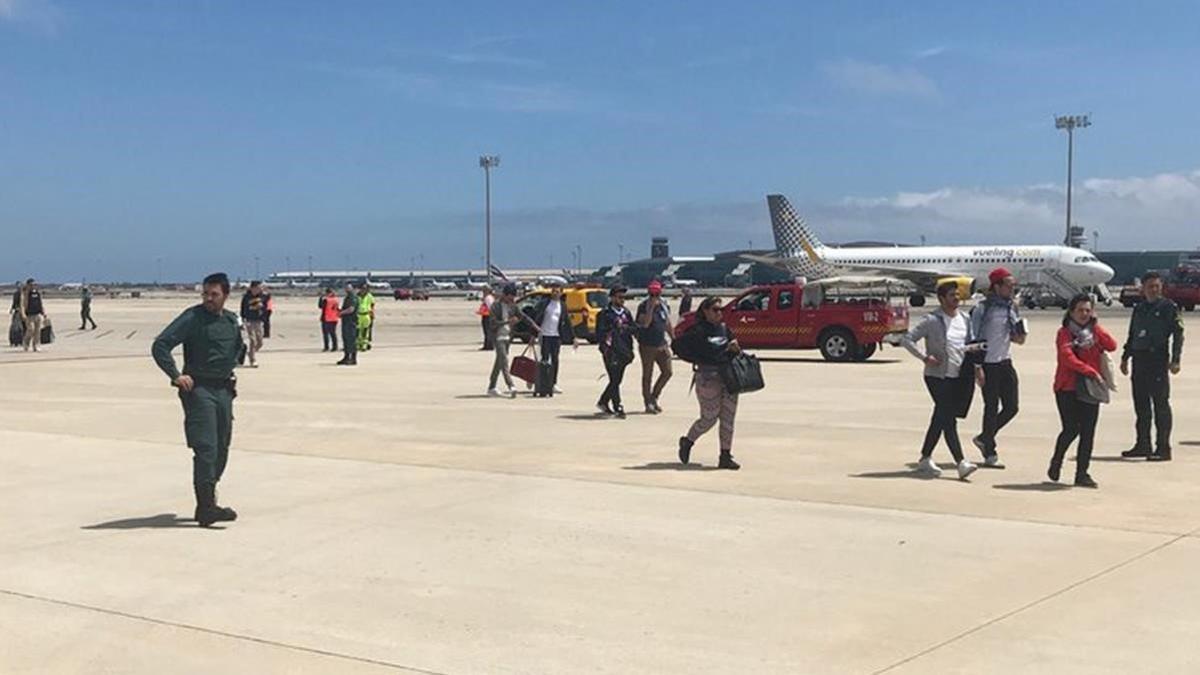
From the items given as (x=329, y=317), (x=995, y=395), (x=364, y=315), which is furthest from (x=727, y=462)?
(x=329, y=317)

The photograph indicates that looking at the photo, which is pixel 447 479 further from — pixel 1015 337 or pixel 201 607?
pixel 1015 337

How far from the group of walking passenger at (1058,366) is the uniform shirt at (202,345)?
18.3 ft

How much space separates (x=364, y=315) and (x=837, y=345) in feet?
32.4

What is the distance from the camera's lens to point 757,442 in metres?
13.2

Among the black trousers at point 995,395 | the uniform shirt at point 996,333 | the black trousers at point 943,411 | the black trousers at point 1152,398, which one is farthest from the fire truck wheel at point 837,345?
the black trousers at point 943,411

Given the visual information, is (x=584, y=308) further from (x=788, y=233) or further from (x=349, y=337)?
(x=788, y=233)

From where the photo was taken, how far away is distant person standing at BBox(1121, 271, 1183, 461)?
11938 millimetres

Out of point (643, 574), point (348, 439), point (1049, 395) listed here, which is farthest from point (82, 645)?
point (1049, 395)

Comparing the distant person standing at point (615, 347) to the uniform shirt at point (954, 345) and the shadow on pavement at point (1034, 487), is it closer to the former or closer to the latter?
the uniform shirt at point (954, 345)

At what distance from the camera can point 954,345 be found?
11.1 m

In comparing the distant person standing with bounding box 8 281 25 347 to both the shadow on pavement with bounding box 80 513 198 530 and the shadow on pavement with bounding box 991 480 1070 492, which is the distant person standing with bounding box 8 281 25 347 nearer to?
the shadow on pavement with bounding box 80 513 198 530

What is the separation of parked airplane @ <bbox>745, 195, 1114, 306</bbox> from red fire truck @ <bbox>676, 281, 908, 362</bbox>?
123 feet

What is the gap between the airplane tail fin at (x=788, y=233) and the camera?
76.2m

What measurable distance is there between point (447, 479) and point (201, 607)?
4.24 metres
